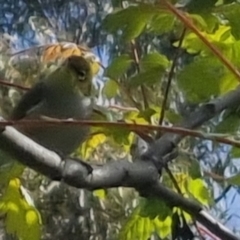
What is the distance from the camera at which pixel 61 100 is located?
0.79 metres

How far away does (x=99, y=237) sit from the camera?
4.95ft

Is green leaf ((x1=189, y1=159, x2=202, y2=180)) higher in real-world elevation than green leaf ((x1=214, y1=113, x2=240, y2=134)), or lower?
lower

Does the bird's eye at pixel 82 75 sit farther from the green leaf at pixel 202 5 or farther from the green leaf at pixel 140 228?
the green leaf at pixel 202 5

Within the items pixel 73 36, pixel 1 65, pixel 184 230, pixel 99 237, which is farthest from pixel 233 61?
pixel 73 36

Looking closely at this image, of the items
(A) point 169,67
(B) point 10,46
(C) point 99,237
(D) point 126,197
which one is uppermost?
(A) point 169,67

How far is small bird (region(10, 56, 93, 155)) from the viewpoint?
0.69m

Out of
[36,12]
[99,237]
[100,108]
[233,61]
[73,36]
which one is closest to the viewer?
[233,61]

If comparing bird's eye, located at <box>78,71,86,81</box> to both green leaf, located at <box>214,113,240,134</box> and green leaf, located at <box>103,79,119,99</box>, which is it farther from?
green leaf, located at <box>214,113,240,134</box>

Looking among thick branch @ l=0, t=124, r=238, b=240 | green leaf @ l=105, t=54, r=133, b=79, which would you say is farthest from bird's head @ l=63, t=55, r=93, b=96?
thick branch @ l=0, t=124, r=238, b=240

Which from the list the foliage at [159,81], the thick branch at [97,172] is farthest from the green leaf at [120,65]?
the thick branch at [97,172]

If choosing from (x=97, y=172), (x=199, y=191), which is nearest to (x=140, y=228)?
(x=199, y=191)

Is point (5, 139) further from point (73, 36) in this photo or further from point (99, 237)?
point (73, 36)

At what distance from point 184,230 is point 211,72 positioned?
108 millimetres

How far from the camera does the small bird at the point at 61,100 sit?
2.26 ft
